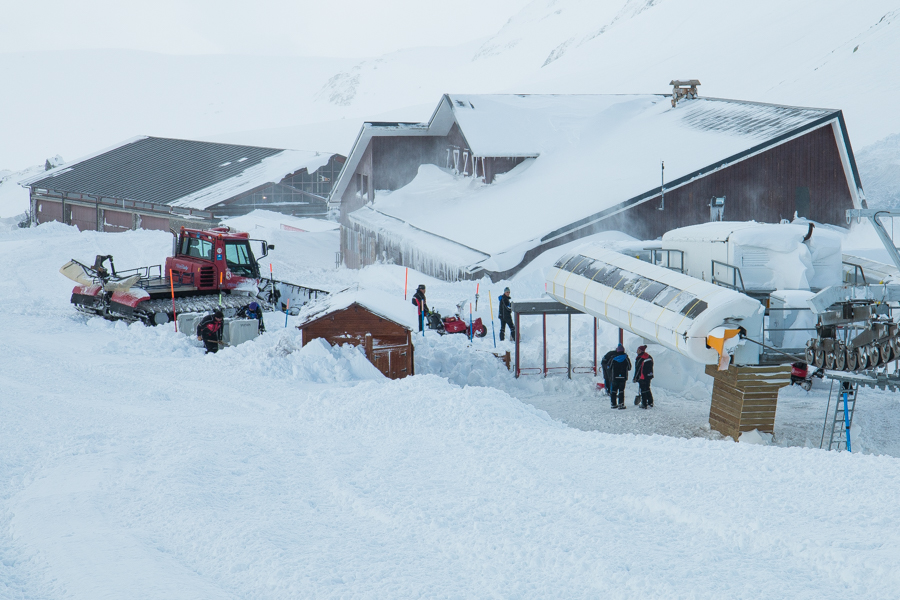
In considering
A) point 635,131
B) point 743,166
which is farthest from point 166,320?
point 635,131

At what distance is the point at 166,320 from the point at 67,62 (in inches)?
7228

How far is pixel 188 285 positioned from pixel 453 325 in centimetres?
645

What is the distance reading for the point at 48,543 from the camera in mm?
7004

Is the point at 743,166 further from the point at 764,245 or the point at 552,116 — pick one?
the point at 764,245

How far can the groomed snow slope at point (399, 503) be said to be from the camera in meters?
6.40

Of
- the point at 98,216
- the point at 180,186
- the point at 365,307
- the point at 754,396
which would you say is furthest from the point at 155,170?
the point at 754,396

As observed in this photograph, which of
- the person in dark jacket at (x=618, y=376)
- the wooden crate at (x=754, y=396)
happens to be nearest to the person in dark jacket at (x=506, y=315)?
the person in dark jacket at (x=618, y=376)

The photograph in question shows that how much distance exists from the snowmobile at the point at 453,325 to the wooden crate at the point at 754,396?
21.7ft

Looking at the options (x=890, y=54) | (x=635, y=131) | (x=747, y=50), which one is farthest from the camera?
(x=747, y=50)

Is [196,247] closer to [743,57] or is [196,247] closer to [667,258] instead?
[667,258]

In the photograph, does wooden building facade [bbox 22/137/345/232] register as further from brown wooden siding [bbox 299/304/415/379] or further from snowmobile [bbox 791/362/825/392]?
snowmobile [bbox 791/362/825/392]

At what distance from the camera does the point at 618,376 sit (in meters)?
15.5

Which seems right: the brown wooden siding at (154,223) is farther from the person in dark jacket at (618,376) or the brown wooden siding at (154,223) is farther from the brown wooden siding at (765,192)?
the person in dark jacket at (618,376)

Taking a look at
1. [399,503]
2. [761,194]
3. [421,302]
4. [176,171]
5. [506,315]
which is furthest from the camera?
[176,171]
